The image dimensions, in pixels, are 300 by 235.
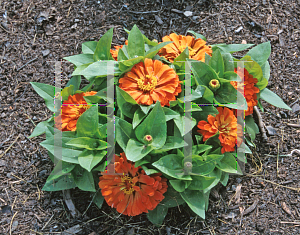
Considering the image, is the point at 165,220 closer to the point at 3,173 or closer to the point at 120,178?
the point at 120,178

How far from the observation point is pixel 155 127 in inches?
85.1

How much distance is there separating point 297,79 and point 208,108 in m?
1.50

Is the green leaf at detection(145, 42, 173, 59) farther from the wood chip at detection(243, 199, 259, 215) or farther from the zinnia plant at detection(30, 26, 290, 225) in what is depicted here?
the wood chip at detection(243, 199, 259, 215)

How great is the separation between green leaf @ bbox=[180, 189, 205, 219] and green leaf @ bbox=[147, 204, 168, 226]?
31 cm

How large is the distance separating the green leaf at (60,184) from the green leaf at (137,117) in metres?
0.76

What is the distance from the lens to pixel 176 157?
2242 millimetres

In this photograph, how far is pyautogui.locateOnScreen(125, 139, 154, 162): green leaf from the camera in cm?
206

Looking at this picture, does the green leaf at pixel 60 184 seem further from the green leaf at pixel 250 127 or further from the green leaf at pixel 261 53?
the green leaf at pixel 261 53

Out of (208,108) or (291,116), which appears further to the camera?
(291,116)

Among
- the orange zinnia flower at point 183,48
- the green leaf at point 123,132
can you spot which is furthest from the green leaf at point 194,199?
the orange zinnia flower at point 183,48

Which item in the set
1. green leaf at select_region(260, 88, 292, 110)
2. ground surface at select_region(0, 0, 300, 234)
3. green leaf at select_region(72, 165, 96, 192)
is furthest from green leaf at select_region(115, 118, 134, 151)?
green leaf at select_region(260, 88, 292, 110)

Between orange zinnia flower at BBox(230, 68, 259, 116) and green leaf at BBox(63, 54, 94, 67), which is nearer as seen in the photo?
orange zinnia flower at BBox(230, 68, 259, 116)

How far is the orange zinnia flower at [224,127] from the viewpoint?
7.47ft

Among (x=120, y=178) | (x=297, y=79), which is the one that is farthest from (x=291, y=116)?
(x=120, y=178)
